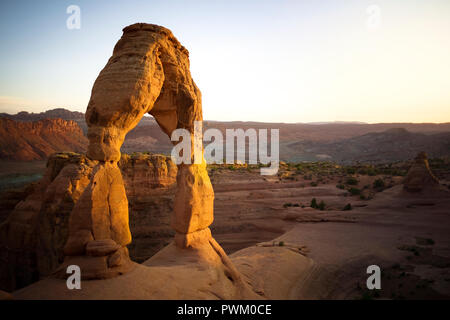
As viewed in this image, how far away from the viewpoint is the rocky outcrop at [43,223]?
858cm

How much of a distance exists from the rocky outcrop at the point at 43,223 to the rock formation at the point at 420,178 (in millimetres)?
19547

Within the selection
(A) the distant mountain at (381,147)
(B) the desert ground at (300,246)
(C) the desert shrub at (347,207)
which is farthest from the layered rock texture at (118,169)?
(A) the distant mountain at (381,147)

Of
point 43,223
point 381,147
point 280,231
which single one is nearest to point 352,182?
point 280,231

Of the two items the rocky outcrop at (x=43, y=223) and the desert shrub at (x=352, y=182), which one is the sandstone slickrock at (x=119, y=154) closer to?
the rocky outcrop at (x=43, y=223)

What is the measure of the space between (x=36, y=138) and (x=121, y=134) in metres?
44.5

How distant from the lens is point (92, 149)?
5480 millimetres

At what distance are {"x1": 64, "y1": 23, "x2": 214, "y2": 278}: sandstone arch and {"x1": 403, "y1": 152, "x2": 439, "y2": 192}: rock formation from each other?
17.1m

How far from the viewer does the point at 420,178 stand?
18266 mm

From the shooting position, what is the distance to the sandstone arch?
17.2 feet

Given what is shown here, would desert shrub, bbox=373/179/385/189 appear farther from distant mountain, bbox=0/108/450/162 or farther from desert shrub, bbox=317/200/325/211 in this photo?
distant mountain, bbox=0/108/450/162

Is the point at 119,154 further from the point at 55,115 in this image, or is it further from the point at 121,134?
the point at 55,115

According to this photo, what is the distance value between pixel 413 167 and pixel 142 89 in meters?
19.9

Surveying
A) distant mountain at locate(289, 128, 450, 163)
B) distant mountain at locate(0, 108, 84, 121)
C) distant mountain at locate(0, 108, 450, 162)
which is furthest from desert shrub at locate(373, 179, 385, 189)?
distant mountain at locate(0, 108, 84, 121)
